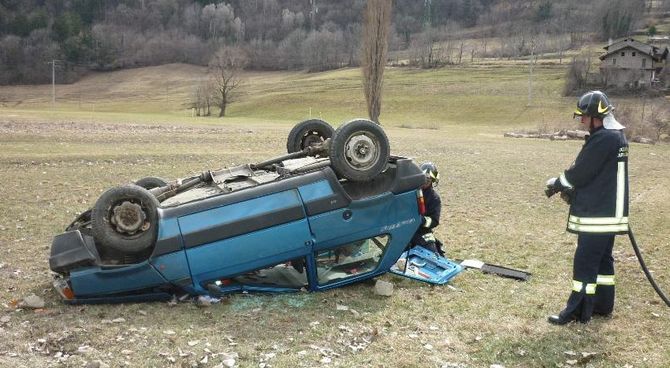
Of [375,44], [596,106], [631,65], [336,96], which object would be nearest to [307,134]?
[596,106]

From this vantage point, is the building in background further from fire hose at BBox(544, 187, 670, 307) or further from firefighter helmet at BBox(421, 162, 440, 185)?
fire hose at BBox(544, 187, 670, 307)

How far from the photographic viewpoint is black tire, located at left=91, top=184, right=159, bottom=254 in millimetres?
5406

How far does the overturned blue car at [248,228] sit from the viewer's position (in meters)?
5.47

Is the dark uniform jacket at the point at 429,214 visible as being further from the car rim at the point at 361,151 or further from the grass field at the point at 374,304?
the car rim at the point at 361,151

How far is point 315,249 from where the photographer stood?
5848 millimetres

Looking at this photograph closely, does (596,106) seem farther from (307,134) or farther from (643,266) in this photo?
(307,134)

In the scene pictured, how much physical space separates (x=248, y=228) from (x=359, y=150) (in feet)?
4.55

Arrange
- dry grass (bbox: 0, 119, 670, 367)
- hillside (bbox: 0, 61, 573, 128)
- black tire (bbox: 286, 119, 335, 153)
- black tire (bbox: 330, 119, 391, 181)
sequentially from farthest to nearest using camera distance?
hillside (bbox: 0, 61, 573, 128) < black tire (bbox: 286, 119, 335, 153) < black tire (bbox: 330, 119, 391, 181) < dry grass (bbox: 0, 119, 670, 367)

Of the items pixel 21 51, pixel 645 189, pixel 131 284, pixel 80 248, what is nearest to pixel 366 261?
pixel 131 284

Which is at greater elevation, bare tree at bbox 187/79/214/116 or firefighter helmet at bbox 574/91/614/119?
firefighter helmet at bbox 574/91/614/119

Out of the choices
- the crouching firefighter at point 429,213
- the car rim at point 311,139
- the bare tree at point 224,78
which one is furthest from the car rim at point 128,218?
the bare tree at point 224,78

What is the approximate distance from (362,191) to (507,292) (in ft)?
6.41

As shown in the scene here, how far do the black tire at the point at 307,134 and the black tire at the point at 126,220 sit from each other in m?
2.44

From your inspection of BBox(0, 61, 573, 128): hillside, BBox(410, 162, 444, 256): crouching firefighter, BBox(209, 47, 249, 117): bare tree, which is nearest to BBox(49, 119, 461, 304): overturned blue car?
BBox(410, 162, 444, 256): crouching firefighter
